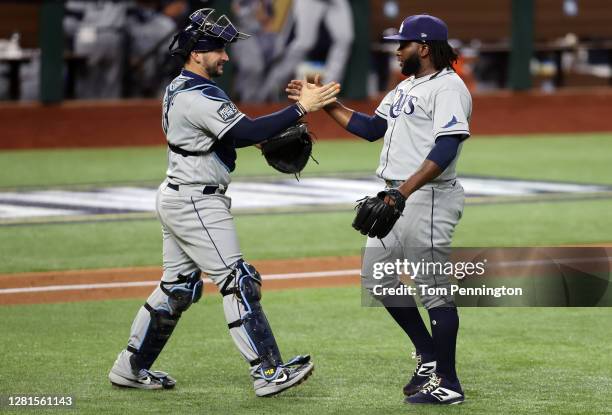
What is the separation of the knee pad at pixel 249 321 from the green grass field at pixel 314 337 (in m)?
0.23

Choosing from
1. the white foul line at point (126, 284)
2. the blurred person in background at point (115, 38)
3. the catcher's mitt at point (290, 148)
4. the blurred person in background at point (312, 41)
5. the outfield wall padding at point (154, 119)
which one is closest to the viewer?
the catcher's mitt at point (290, 148)

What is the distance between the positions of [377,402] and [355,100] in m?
15.9

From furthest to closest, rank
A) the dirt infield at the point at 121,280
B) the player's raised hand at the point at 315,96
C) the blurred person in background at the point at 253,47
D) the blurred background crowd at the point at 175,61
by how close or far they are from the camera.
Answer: the blurred person in background at the point at 253,47
the blurred background crowd at the point at 175,61
the dirt infield at the point at 121,280
the player's raised hand at the point at 315,96

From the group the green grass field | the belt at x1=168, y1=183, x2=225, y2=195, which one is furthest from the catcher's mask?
the green grass field

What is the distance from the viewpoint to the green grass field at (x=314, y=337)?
6090mm

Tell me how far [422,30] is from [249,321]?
168 cm

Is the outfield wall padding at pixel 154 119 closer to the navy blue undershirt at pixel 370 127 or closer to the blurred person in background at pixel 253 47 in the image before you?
the blurred person in background at pixel 253 47

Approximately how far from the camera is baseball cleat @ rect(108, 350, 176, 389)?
20.7 ft

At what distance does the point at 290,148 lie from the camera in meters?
6.42

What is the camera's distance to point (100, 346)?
7.41 metres

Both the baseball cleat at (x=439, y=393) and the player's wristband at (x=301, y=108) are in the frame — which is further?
the player's wristband at (x=301, y=108)

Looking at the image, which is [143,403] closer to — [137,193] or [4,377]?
[4,377]

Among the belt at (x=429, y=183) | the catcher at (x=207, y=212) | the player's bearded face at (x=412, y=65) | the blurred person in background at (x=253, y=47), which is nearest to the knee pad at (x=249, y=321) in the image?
the catcher at (x=207, y=212)

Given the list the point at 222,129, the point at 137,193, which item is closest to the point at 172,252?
the point at 222,129
